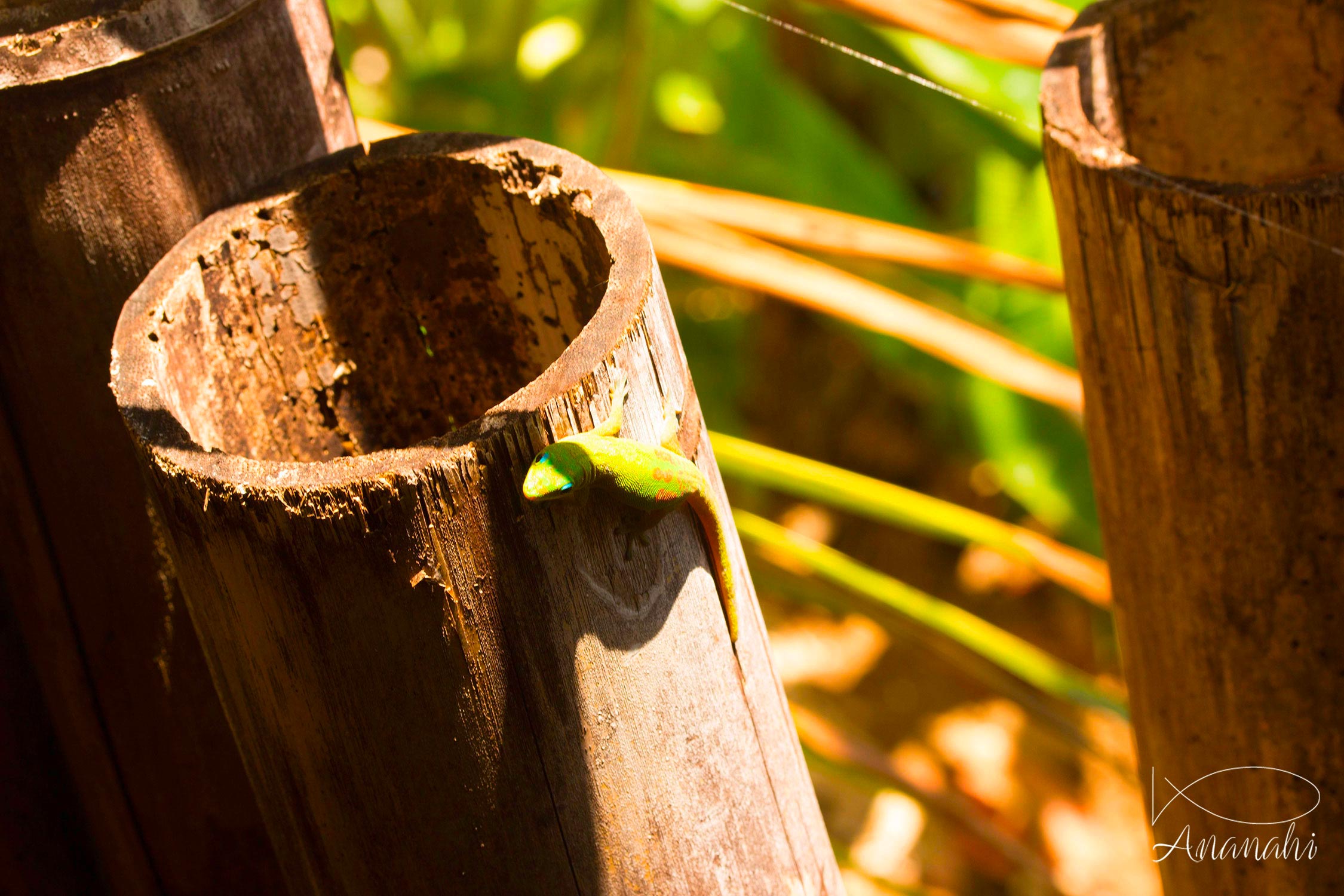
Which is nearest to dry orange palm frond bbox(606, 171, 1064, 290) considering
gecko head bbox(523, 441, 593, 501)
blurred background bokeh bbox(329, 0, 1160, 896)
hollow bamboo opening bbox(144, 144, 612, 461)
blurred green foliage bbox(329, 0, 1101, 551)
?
blurred background bokeh bbox(329, 0, 1160, 896)

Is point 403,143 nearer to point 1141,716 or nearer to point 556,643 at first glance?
point 556,643

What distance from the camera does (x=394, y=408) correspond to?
1.22 metres

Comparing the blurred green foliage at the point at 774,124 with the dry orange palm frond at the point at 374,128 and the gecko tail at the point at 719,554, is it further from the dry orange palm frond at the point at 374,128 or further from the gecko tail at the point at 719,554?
the gecko tail at the point at 719,554

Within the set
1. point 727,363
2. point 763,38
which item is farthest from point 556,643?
point 763,38

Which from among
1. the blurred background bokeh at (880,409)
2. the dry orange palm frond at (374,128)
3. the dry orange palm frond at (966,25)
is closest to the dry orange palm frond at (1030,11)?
the dry orange palm frond at (966,25)

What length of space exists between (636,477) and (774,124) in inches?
100

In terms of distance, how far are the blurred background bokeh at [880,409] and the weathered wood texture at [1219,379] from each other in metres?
0.55

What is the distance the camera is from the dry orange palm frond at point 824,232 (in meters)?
1.76

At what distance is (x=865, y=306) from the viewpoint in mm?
1783

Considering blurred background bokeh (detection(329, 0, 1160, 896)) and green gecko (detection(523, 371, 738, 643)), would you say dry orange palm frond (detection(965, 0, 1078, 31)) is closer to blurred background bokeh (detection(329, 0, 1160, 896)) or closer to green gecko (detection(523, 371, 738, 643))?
blurred background bokeh (detection(329, 0, 1160, 896))

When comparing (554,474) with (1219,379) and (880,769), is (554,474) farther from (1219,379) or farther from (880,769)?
(880,769)

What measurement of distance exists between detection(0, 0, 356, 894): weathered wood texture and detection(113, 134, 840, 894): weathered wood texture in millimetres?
98

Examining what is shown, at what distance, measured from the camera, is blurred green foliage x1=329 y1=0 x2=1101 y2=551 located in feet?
8.38
